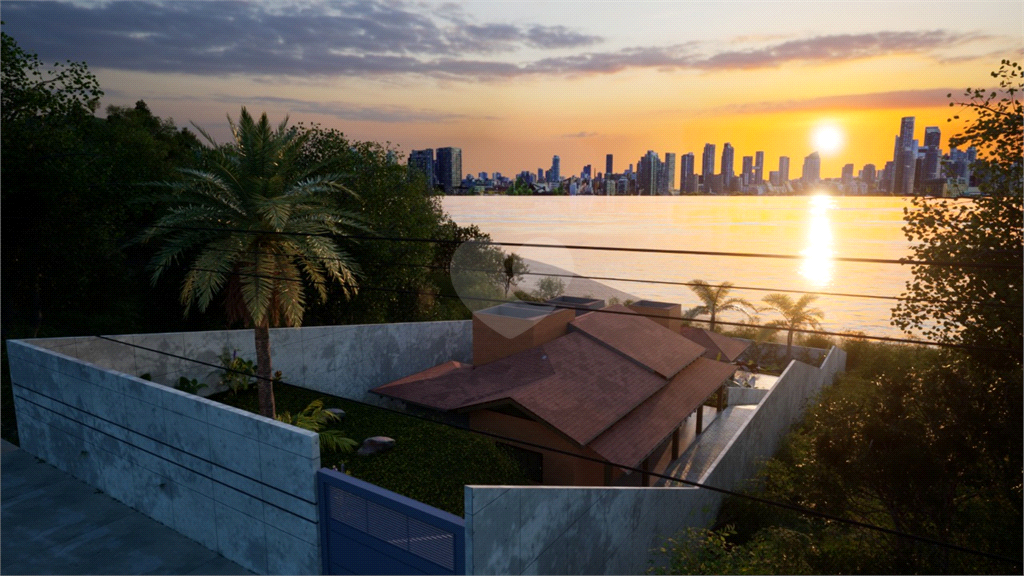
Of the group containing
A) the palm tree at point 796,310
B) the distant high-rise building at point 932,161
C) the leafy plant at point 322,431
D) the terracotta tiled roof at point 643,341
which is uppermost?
the distant high-rise building at point 932,161

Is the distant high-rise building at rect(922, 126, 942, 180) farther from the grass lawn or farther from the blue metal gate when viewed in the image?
the blue metal gate

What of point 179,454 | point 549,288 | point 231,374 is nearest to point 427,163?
point 549,288

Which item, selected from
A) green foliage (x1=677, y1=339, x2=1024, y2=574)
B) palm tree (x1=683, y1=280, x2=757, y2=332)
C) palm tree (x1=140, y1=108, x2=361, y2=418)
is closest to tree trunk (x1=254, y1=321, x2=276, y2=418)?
palm tree (x1=140, y1=108, x2=361, y2=418)

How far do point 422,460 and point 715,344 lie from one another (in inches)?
1012

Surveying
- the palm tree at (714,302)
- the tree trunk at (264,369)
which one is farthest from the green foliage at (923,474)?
the palm tree at (714,302)

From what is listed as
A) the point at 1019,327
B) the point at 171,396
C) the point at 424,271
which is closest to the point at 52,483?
the point at 171,396

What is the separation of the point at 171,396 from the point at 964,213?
74.9ft

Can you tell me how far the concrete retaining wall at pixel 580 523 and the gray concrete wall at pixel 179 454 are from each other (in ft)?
12.5

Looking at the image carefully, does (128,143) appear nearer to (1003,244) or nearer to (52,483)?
(52,483)

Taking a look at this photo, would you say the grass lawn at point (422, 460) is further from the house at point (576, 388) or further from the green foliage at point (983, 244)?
the green foliage at point (983, 244)

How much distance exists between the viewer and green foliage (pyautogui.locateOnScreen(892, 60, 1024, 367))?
1728 centimetres

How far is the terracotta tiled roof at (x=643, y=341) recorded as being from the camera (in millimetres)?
28175

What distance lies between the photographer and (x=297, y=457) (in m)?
12.4

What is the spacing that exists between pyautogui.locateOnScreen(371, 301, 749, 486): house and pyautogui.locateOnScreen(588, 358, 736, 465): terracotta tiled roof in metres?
0.04
